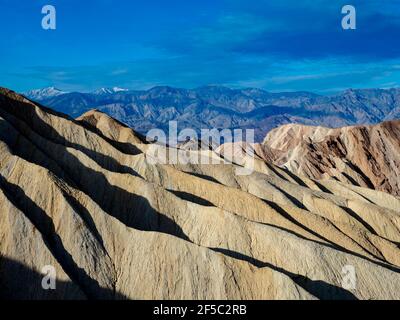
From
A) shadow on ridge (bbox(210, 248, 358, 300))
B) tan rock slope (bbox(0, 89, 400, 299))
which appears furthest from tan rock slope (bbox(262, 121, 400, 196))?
shadow on ridge (bbox(210, 248, 358, 300))

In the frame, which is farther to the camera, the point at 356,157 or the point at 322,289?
the point at 356,157

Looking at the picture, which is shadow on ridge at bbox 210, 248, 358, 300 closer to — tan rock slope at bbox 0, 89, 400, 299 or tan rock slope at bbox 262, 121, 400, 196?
tan rock slope at bbox 0, 89, 400, 299

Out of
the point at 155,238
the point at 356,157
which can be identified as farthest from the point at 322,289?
the point at 356,157

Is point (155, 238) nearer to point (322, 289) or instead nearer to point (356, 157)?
point (322, 289)
